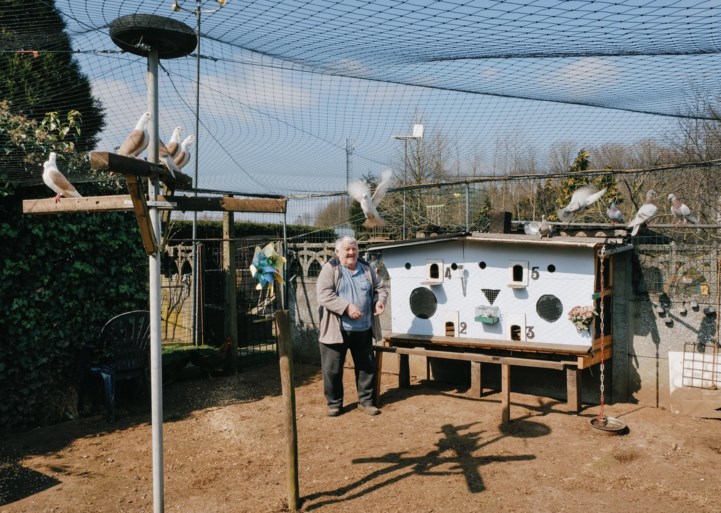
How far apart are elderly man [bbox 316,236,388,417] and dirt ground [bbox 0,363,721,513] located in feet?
0.81

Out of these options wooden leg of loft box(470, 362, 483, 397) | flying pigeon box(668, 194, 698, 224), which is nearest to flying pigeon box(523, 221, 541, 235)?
flying pigeon box(668, 194, 698, 224)

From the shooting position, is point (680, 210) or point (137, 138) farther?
point (680, 210)

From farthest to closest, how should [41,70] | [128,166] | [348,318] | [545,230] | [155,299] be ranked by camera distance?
[348,318], [545,230], [41,70], [155,299], [128,166]

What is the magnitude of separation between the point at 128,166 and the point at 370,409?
3.44 meters

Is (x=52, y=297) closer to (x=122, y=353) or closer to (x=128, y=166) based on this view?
(x=122, y=353)

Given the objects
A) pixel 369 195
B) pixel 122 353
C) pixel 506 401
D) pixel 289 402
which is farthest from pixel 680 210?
pixel 122 353

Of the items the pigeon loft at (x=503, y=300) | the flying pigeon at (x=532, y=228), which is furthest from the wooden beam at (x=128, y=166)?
the flying pigeon at (x=532, y=228)

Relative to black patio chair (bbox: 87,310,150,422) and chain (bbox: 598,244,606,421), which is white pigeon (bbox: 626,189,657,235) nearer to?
chain (bbox: 598,244,606,421)

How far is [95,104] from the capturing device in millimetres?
5398

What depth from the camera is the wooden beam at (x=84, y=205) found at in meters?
2.81

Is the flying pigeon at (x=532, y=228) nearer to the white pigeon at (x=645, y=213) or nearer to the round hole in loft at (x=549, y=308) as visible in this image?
the round hole in loft at (x=549, y=308)

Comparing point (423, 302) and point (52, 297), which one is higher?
point (52, 297)

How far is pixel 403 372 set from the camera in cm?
600

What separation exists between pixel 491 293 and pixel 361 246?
2.23m
